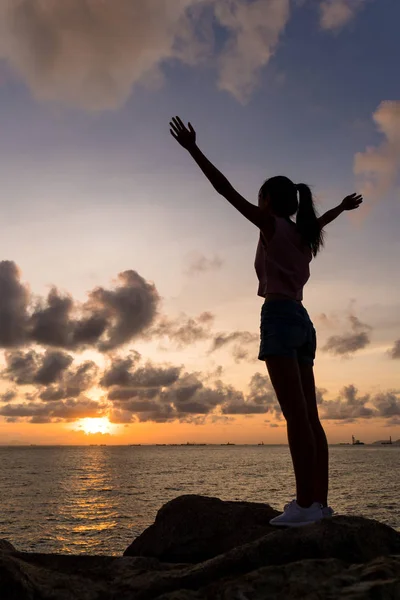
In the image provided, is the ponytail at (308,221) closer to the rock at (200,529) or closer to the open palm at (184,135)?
the open palm at (184,135)

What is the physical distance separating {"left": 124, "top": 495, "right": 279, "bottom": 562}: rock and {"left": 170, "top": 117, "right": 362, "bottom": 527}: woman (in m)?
1.19

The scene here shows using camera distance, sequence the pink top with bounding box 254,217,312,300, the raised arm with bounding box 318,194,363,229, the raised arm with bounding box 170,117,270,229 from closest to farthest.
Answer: the raised arm with bounding box 170,117,270,229
the pink top with bounding box 254,217,312,300
the raised arm with bounding box 318,194,363,229

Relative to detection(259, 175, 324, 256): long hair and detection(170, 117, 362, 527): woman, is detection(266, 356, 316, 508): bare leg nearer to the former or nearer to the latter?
detection(170, 117, 362, 527): woman

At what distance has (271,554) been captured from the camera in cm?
400

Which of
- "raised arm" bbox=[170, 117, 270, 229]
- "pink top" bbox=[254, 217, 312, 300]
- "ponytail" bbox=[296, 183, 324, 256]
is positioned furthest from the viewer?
"ponytail" bbox=[296, 183, 324, 256]

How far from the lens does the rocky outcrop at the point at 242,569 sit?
309 cm

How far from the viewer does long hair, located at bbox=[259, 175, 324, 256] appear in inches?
205

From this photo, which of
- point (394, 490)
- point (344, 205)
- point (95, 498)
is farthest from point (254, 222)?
point (394, 490)

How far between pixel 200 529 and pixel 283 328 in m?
3.07

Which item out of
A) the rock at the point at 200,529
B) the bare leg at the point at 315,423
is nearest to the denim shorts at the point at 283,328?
the bare leg at the point at 315,423

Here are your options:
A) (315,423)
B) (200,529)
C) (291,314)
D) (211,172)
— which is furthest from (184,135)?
(200,529)

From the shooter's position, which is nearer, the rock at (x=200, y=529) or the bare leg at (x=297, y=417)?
the bare leg at (x=297, y=417)

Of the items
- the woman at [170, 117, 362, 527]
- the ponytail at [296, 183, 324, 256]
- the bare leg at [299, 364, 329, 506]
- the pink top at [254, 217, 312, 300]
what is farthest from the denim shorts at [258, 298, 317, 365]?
the ponytail at [296, 183, 324, 256]

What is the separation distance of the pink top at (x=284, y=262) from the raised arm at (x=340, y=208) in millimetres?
698
